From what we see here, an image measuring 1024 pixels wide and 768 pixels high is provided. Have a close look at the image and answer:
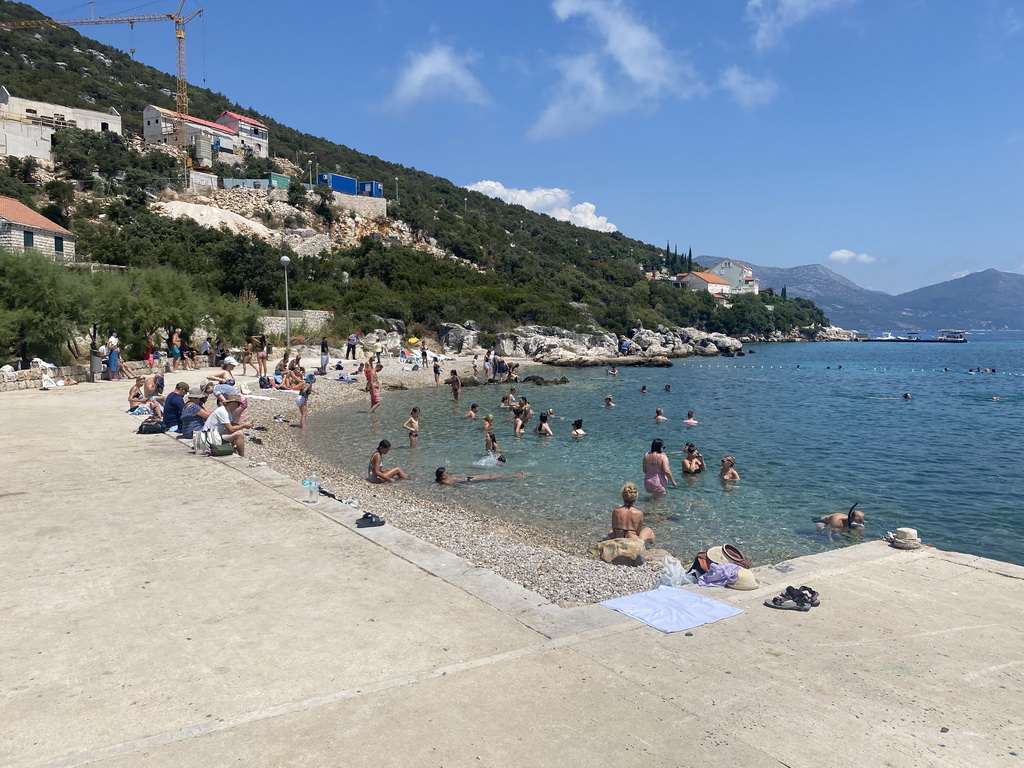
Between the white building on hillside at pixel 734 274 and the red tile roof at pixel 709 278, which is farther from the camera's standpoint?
the white building on hillside at pixel 734 274

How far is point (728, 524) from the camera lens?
11.3 meters

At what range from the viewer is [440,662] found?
4473 mm

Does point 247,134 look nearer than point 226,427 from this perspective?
No

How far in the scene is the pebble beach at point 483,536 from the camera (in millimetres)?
6449

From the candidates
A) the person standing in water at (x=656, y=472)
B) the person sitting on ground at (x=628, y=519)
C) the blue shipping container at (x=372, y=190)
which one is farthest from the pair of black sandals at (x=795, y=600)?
the blue shipping container at (x=372, y=190)

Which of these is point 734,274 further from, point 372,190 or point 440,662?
point 440,662

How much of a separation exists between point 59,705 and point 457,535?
4894 millimetres

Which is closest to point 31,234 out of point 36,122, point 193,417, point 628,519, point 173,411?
point 173,411

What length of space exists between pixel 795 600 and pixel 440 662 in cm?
318

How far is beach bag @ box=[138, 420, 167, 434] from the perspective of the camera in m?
13.6

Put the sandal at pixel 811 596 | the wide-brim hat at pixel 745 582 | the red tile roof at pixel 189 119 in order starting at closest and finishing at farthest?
the sandal at pixel 811 596, the wide-brim hat at pixel 745 582, the red tile roof at pixel 189 119

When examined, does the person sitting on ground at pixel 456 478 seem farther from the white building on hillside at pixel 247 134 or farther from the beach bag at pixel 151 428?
the white building on hillside at pixel 247 134

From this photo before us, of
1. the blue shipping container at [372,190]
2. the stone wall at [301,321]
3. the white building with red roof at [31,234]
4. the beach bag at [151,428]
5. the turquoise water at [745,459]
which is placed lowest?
the turquoise water at [745,459]

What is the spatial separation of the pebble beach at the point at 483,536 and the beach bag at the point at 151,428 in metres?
1.78
